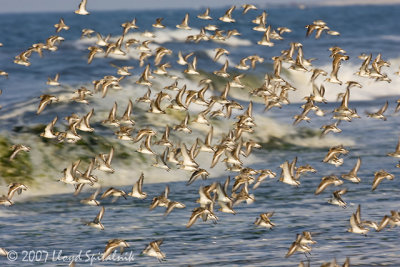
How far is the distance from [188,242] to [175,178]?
830cm

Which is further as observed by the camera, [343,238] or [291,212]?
[291,212]

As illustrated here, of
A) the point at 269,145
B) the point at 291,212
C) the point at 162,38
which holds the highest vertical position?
the point at 291,212

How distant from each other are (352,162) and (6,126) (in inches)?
458

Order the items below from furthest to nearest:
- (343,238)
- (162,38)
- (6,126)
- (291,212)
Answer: (162,38)
(6,126)
(291,212)
(343,238)

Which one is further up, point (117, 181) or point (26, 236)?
point (26, 236)

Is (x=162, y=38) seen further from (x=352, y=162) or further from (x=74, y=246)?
(x=74, y=246)

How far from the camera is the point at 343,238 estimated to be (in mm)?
18109

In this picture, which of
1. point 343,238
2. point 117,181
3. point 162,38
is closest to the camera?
point 343,238

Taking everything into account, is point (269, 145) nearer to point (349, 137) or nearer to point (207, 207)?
point (349, 137)

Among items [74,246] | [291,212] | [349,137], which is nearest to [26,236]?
[74,246]

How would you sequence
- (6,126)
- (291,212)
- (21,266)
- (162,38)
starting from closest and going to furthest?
(21,266)
(291,212)
(6,126)
(162,38)

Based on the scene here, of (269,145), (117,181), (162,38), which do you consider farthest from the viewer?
(162,38)

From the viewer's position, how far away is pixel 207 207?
18.4m

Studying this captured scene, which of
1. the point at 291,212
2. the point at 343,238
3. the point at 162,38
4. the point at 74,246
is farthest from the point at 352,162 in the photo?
the point at 162,38
